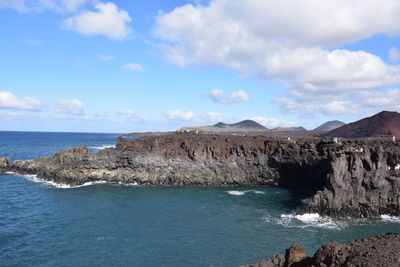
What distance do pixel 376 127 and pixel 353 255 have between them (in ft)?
263

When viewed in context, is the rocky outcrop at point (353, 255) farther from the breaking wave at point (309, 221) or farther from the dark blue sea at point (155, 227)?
the breaking wave at point (309, 221)

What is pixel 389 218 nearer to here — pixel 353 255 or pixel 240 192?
pixel 240 192

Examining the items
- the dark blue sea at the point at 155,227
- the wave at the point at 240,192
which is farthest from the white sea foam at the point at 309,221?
the wave at the point at 240,192

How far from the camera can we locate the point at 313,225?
3331 centimetres

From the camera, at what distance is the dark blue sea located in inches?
995

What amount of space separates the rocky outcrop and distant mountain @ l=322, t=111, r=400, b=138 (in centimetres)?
7324

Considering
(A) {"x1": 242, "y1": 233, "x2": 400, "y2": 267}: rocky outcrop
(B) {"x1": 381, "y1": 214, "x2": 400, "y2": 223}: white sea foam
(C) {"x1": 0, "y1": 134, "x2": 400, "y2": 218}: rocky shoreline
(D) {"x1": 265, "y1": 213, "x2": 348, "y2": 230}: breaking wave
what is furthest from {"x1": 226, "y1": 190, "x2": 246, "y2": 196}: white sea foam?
(A) {"x1": 242, "y1": 233, "x2": 400, "y2": 267}: rocky outcrop

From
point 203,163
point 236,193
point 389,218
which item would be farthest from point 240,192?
point 389,218

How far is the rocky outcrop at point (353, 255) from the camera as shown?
41.4ft

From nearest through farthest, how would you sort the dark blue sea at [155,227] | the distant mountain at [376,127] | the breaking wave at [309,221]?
the dark blue sea at [155,227] → the breaking wave at [309,221] → the distant mountain at [376,127]

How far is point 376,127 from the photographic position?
271ft

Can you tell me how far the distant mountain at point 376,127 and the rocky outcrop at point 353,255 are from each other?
73243mm

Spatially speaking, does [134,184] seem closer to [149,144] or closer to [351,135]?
[149,144]

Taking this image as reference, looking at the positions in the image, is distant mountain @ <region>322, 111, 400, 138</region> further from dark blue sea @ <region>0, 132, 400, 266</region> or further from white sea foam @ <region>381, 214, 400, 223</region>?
white sea foam @ <region>381, 214, 400, 223</region>
